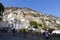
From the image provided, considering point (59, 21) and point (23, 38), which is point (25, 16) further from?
point (23, 38)

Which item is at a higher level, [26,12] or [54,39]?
[26,12]

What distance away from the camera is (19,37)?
2606cm

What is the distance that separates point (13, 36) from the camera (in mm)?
24469

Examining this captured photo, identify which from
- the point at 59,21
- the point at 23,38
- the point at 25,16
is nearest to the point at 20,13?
the point at 25,16

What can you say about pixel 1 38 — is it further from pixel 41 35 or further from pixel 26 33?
pixel 41 35

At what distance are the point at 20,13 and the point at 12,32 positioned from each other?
44428mm

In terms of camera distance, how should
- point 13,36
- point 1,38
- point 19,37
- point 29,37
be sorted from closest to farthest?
point 1,38, point 13,36, point 19,37, point 29,37

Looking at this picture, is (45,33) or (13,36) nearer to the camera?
(13,36)

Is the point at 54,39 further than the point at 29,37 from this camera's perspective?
Yes

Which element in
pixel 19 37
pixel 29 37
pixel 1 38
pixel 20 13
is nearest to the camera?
pixel 1 38

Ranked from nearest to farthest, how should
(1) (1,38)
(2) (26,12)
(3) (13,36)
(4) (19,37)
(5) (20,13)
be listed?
(1) (1,38) < (3) (13,36) < (4) (19,37) < (5) (20,13) < (2) (26,12)

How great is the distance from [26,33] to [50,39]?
355 cm

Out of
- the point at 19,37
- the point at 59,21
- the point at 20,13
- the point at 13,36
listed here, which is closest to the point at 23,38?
the point at 19,37

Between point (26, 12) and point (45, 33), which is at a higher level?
point (26, 12)
